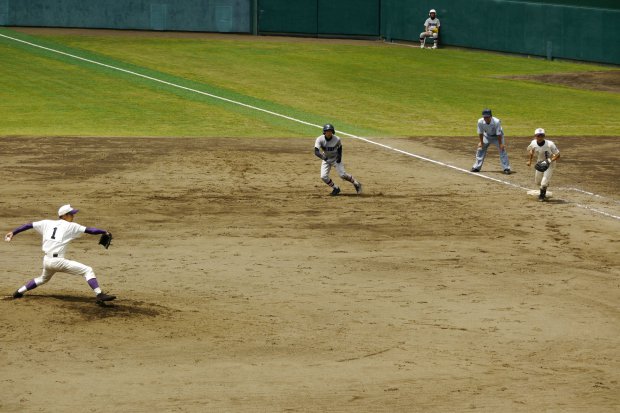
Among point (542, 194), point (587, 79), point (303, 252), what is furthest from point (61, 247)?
point (587, 79)

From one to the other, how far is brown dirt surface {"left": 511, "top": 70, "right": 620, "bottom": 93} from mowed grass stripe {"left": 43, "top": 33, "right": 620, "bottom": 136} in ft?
2.84

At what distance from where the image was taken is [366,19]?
6431cm

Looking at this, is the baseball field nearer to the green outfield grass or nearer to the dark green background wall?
the green outfield grass

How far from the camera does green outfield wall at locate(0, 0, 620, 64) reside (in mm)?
55719

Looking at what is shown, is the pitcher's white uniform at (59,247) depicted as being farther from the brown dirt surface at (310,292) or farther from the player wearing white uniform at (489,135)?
the player wearing white uniform at (489,135)

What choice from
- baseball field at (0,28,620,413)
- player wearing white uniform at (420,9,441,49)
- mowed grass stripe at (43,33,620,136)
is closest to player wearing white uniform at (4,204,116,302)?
baseball field at (0,28,620,413)

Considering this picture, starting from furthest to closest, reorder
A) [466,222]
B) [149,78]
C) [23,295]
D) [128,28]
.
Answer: [128,28], [149,78], [466,222], [23,295]

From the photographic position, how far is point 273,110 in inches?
1759

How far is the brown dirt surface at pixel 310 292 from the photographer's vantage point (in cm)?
1517

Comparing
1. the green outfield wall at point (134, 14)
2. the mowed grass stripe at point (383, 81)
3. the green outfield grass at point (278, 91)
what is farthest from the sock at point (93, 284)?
the green outfield wall at point (134, 14)

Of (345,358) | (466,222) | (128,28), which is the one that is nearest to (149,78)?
(128,28)

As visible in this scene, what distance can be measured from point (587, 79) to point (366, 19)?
16.0 meters

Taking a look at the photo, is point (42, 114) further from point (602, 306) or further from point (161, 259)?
point (602, 306)

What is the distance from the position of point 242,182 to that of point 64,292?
1163 centimetres
